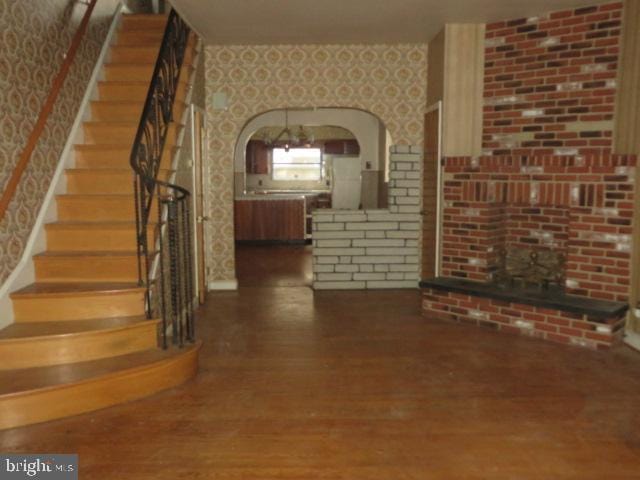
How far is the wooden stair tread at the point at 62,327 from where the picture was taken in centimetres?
316

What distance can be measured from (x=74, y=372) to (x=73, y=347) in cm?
19

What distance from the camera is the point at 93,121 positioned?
488 centimetres

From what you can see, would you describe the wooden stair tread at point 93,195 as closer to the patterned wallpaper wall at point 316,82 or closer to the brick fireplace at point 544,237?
the patterned wallpaper wall at point 316,82

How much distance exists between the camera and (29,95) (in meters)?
3.79

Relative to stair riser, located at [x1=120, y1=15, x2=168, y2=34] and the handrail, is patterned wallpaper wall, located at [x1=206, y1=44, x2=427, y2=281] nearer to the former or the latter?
stair riser, located at [x1=120, y1=15, x2=168, y2=34]

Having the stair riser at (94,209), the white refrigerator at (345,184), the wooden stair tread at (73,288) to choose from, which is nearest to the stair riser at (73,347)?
the wooden stair tread at (73,288)

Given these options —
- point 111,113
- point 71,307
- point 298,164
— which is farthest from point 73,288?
point 298,164

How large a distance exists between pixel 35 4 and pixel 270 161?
905 cm

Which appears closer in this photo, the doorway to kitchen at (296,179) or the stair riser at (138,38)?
the stair riser at (138,38)

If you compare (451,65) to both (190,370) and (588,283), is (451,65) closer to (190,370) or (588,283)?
(588,283)

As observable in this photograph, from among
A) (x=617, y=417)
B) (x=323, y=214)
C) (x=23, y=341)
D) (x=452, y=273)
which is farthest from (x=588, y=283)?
(x=23, y=341)

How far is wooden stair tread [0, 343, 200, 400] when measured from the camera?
2854mm

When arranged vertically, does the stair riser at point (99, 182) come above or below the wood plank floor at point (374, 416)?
above

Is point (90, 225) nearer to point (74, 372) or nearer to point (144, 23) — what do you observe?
point (74, 372)
